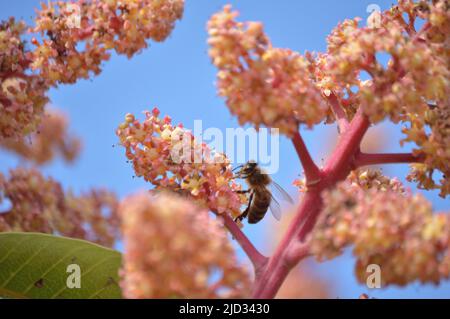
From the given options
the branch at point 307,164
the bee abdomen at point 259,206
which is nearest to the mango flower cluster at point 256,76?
the branch at point 307,164

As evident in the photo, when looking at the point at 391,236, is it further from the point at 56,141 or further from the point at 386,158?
the point at 56,141

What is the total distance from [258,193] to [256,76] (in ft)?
4.68

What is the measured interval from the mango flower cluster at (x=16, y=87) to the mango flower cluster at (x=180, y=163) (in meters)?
→ 0.43

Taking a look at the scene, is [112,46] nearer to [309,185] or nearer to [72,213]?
[309,185]

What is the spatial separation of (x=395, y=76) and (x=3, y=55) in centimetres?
139

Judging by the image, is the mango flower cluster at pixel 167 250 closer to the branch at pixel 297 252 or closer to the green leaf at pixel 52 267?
the branch at pixel 297 252

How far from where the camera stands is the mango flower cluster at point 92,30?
7.55 feet

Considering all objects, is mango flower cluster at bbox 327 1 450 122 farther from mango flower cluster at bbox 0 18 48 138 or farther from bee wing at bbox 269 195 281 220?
bee wing at bbox 269 195 281 220

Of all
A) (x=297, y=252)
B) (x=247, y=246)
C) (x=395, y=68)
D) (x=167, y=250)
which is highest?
(x=395, y=68)

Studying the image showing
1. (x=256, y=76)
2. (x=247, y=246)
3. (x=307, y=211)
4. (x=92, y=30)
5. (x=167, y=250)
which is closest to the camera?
(x=167, y=250)

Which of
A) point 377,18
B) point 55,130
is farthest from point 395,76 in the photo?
point 55,130

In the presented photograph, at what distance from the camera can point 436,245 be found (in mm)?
1401

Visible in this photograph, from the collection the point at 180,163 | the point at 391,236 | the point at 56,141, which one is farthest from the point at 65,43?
the point at 56,141

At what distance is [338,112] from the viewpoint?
6.92 feet
